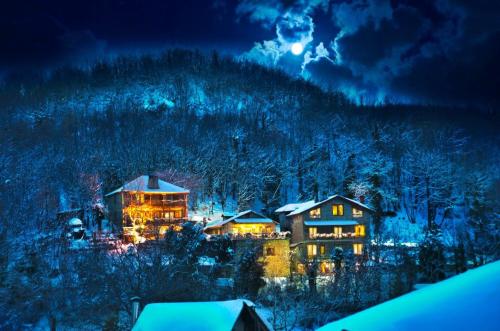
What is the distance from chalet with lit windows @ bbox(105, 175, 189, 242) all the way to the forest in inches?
236

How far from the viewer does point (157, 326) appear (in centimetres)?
1463

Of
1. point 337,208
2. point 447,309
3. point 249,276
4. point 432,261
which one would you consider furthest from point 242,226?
point 447,309

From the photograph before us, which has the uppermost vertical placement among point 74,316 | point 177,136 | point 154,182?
point 177,136

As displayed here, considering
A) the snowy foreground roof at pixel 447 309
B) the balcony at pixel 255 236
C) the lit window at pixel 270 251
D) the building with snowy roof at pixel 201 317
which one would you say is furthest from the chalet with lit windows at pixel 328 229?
the snowy foreground roof at pixel 447 309

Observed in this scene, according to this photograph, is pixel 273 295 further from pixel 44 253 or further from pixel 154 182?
pixel 154 182

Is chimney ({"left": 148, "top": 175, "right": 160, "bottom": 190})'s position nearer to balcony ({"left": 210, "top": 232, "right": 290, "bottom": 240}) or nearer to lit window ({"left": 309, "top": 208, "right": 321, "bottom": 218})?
balcony ({"left": 210, "top": 232, "right": 290, "bottom": 240})

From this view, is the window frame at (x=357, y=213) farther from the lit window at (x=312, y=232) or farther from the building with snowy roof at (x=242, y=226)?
the building with snowy roof at (x=242, y=226)

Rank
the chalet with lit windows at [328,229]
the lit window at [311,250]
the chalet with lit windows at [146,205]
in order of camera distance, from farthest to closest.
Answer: the chalet with lit windows at [146,205]
the chalet with lit windows at [328,229]
the lit window at [311,250]

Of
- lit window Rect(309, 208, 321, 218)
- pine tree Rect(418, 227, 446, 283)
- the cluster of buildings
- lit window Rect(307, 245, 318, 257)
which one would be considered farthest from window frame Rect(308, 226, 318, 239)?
pine tree Rect(418, 227, 446, 283)

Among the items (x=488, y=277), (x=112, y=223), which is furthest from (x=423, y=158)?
(x=488, y=277)

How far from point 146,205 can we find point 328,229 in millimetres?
17586

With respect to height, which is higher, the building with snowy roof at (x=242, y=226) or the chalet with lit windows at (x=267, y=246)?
the building with snowy roof at (x=242, y=226)

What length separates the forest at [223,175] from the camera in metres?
31.2

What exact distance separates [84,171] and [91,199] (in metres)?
6.06
